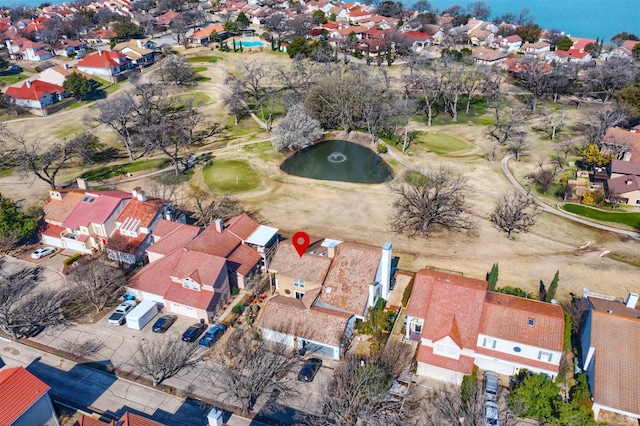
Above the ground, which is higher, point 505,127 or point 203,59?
point 203,59

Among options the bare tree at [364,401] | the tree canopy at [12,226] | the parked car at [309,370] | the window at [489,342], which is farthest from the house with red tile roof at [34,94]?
the window at [489,342]

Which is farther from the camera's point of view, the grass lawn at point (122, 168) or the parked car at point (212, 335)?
the grass lawn at point (122, 168)

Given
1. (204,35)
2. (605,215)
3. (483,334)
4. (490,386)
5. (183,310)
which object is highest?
(204,35)

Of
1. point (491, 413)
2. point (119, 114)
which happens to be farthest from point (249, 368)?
point (119, 114)

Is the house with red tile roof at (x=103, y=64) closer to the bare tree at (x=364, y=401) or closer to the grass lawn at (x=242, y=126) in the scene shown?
the grass lawn at (x=242, y=126)

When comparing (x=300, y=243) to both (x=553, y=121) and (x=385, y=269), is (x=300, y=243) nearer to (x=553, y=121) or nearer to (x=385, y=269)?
(x=385, y=269)

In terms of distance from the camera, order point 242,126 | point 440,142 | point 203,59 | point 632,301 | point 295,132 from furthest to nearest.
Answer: point 203,59
point 242,126
point 440,142
point 295,132
point 632,301
